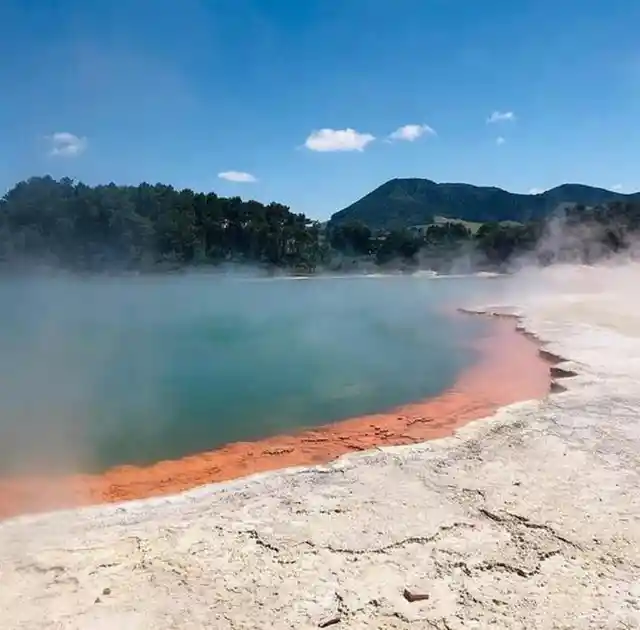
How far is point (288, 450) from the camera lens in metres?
6.86

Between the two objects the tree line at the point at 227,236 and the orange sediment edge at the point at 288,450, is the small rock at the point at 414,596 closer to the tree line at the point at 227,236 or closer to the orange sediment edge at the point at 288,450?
the orange sediment edge at the point at 288,450

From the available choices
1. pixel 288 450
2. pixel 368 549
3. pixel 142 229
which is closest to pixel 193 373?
pixel 288 450

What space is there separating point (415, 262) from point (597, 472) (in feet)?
192

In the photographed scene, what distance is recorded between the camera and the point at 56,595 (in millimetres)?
3152

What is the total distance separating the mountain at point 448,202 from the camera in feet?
434

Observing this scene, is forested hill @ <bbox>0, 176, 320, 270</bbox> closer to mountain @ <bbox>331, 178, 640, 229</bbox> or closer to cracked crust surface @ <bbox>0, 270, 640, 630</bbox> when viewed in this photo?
cracked crust surface @ <bbox>0, 270, 640, 630</bbox>

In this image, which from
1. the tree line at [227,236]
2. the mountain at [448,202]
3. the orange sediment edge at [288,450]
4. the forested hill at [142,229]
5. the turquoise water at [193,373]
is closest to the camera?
the orange sediment edge at [288,450]

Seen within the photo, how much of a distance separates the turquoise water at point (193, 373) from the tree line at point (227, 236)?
801 inches

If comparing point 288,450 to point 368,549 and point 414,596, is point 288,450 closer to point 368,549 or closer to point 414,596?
point 368,549

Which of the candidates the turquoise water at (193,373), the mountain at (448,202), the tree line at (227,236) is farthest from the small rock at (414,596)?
the mountain at (448,202)

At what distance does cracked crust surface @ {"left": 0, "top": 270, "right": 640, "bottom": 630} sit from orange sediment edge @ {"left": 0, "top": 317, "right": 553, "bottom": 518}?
110 cm

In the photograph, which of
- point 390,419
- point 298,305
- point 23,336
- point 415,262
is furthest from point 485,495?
point 415,262

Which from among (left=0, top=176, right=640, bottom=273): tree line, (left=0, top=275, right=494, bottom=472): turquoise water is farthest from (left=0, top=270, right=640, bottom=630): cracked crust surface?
Answer: (left=0, top=176, right=640, bottom=273): tree line

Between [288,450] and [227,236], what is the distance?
4852 cm
